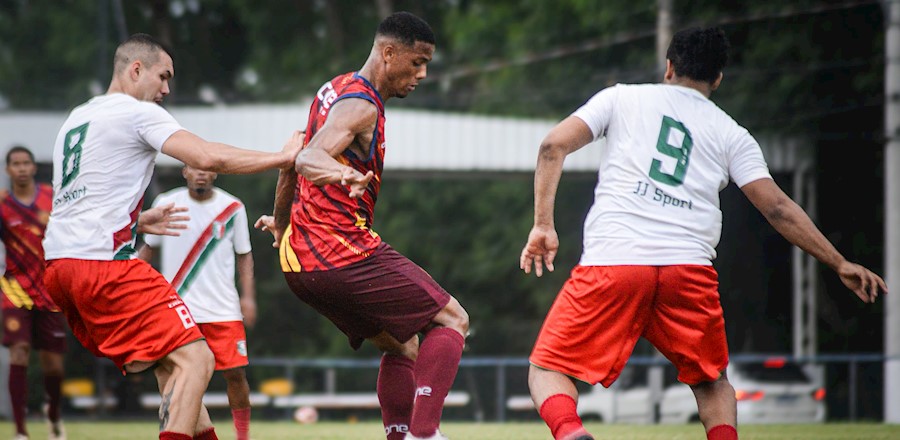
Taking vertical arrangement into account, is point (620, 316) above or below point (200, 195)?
below

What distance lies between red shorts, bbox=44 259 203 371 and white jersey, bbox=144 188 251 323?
2.76 m

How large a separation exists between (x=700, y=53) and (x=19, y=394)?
21.1ft

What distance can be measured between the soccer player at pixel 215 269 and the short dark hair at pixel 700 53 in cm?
393

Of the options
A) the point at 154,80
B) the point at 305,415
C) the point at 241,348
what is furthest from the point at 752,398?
the point at 154,80

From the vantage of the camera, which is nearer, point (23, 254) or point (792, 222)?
point (792, 222)

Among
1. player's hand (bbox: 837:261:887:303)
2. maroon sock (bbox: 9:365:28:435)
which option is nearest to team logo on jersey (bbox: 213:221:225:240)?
maroon sock (bbox: 9:365:28:435)

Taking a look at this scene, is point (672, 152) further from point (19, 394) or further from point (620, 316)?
point (19, 394)

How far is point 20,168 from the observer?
9992 millimetres

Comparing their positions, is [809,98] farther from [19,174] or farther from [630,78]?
[19,174]

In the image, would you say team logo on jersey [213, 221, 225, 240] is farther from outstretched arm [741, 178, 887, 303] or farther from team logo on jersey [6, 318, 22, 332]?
outstretched arm [741, 178, 887, 303]

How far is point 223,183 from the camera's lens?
3044 centimetres

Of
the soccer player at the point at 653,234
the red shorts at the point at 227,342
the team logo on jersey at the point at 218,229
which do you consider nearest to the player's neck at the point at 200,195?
the team logo on jersey at the point at 218,229

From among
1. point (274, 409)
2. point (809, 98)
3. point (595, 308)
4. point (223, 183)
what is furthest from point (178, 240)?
point (223, 183)

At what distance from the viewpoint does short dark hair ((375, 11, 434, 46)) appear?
6164mm
